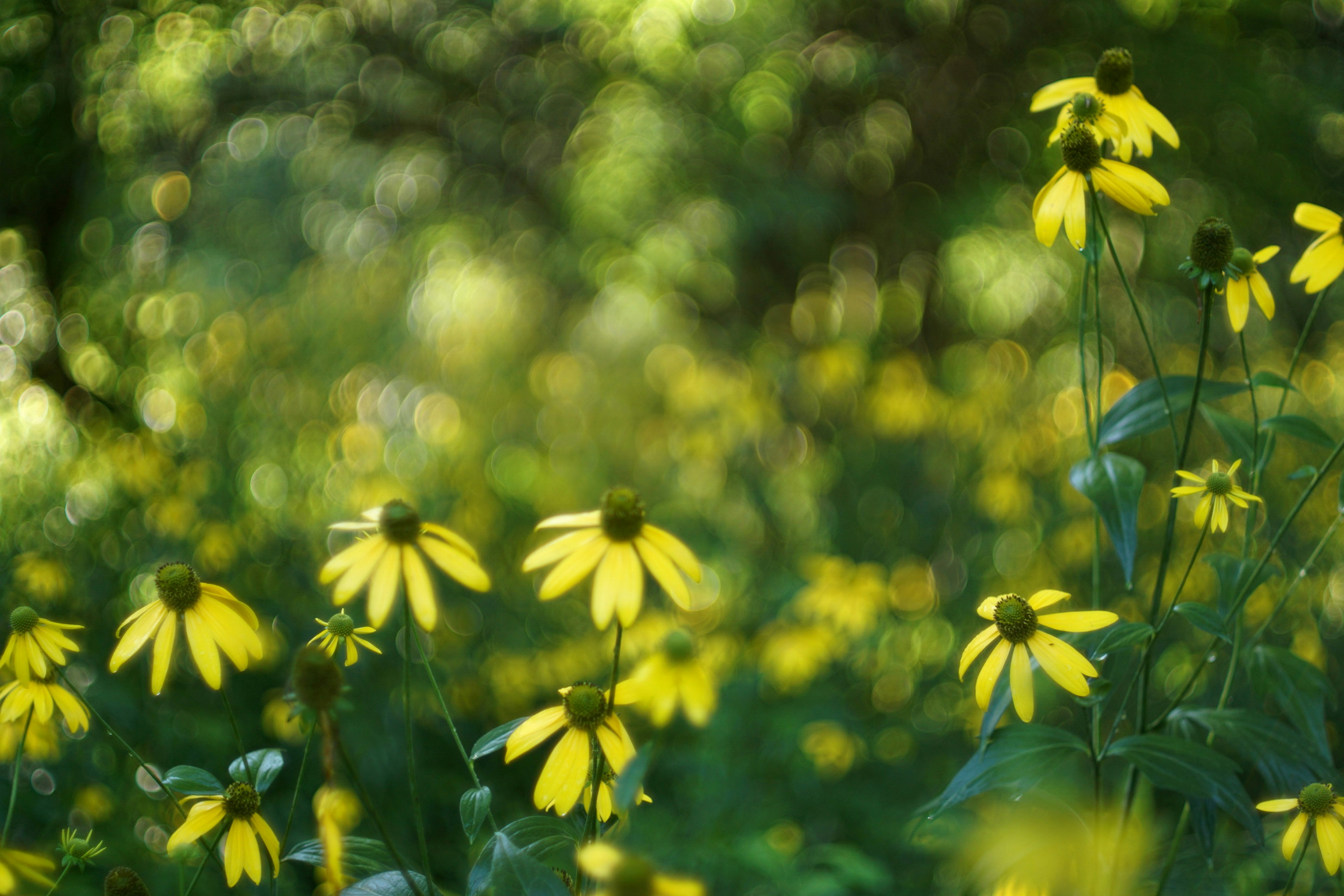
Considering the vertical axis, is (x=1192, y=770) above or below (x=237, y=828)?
above

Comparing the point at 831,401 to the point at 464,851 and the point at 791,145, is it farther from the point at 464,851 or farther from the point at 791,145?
the point at 464,851


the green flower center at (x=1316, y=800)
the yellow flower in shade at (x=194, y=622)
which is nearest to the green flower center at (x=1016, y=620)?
the green flower center at (x=1316, y=800)

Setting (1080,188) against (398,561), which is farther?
(1080,188)

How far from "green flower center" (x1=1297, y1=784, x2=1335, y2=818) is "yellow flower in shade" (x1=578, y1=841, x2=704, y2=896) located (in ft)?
2.46

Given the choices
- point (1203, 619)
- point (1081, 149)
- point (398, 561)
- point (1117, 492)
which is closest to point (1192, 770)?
point (1203, 619)

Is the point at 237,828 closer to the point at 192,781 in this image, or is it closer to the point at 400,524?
the point at 192,781

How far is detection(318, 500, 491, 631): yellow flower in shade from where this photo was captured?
74 cm

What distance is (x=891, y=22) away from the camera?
137 inches

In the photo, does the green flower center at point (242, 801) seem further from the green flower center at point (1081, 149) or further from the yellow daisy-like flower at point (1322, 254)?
the yellow daisy-like flower at point (1322, 254)

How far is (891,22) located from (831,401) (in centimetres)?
158

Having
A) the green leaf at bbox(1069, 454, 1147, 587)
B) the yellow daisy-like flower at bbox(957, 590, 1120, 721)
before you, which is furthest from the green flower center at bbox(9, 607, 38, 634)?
the green leaf at bbox(1069, 454, 1147, 587)

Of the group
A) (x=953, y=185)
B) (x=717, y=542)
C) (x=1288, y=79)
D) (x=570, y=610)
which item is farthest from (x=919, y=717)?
(x=1288, y=79)

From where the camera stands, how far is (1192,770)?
889 mm

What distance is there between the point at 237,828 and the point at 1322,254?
1523mm
